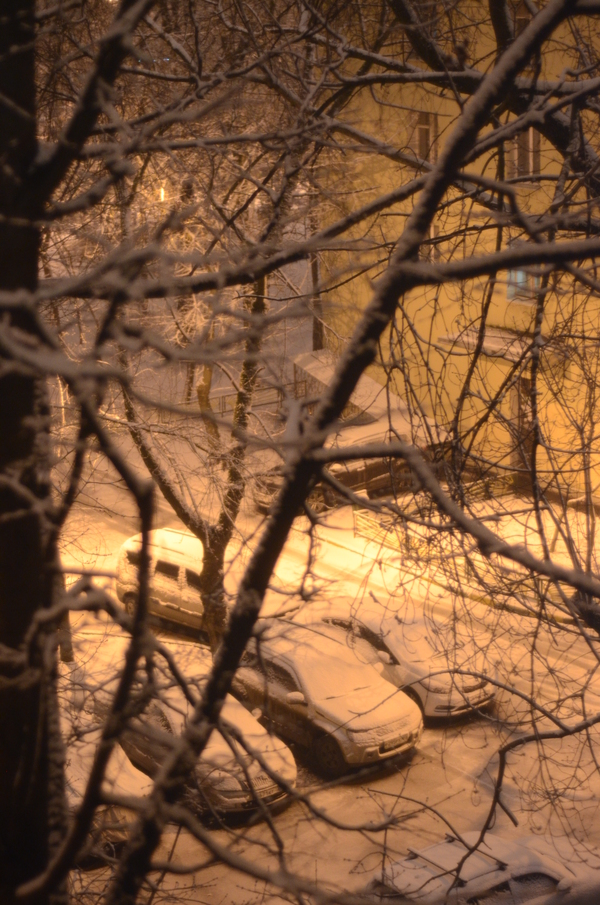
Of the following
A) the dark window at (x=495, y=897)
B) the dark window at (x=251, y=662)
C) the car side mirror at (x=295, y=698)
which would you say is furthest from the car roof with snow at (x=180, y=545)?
the dark window at (x=251, y=662)

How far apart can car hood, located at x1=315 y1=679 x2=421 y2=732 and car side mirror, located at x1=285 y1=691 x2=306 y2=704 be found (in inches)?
12.0

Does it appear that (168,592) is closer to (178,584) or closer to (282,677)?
(178,584)

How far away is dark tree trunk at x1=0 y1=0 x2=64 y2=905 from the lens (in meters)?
2.72

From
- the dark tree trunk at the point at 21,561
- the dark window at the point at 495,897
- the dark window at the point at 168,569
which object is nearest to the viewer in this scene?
the dark tree trunk at the point at 21,561

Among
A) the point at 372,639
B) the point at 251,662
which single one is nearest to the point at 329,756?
the point at 372,639

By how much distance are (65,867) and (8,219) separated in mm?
1970

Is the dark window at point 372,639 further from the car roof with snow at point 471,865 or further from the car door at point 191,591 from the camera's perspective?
the car roof with snow at point 471,865

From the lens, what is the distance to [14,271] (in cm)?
279

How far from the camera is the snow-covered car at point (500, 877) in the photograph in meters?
6.07

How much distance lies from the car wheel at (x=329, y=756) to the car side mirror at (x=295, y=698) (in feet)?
1.66

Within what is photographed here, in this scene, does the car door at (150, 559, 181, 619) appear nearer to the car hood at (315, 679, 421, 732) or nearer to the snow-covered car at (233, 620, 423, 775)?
the snow-covered car at (233, 620, 423, 775)

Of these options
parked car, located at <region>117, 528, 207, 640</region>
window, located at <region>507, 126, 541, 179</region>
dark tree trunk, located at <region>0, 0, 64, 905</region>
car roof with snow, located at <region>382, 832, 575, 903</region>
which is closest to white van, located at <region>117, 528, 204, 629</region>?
parked car, located at <region>117, 528, 207, 640</region>

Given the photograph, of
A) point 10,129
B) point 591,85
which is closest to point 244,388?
point 591,85

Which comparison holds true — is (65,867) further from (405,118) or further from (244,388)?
(405,118)
